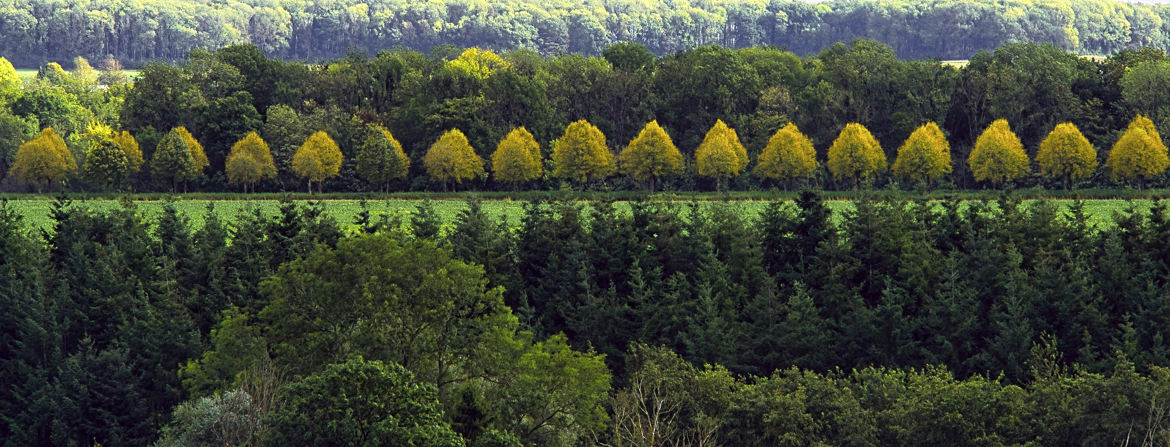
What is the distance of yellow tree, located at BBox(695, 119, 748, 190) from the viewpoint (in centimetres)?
13038

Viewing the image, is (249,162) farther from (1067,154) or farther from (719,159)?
(1067,154)

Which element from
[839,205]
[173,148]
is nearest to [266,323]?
[839,205]

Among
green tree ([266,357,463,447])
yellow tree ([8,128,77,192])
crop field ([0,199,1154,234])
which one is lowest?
green tree ([266,357,463,447])

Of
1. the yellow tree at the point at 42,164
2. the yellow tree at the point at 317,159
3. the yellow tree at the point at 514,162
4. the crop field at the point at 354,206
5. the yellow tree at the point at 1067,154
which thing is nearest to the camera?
the crop field at the point at 354,206

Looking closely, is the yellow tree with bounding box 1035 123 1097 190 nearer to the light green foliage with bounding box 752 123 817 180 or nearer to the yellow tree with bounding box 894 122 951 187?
the yellow tree with bounding box 894 122 951 187

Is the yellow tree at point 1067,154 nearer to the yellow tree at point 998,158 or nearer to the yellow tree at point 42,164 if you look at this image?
the yellow tree at point 998,158

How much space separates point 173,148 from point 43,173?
15.5 meters

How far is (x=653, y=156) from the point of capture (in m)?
133

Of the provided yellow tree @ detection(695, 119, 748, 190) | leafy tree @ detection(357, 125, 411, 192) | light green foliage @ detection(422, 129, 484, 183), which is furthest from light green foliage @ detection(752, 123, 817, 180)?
leafy tree @ detection(357, 125, 411, 192)

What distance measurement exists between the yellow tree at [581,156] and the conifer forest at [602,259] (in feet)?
0.96

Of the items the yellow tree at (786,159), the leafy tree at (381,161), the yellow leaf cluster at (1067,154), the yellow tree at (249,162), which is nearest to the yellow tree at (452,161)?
the leafy tree at (381,161)

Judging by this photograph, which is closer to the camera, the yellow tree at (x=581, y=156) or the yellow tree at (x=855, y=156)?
the yellow tree at (x=855, y=156)

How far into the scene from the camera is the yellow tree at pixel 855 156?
129750mm

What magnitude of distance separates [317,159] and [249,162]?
20.0 feet
